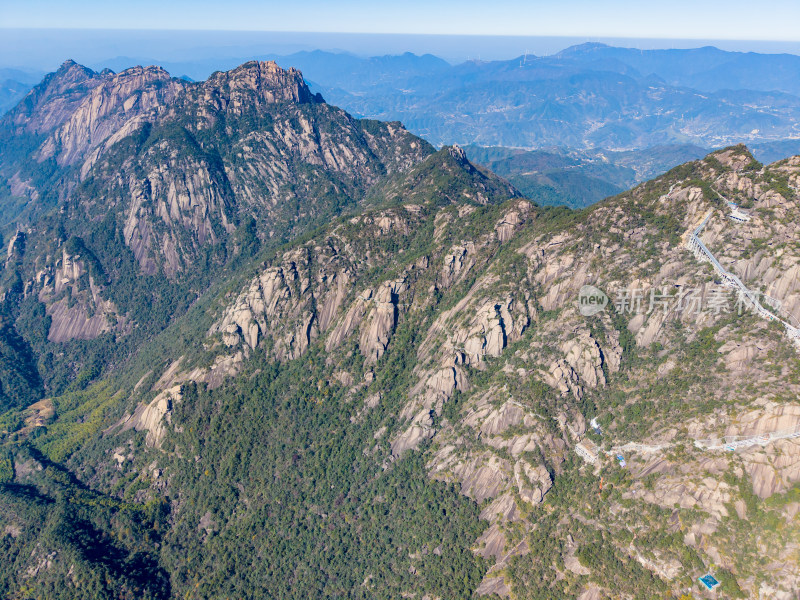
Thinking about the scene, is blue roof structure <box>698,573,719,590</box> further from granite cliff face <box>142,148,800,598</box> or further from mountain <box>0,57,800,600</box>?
granite cliff face <box>142,148,800,598</box>

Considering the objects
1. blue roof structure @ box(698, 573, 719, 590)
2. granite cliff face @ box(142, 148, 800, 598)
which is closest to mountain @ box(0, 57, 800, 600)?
granite cliff face @ box(142, 148, 800, 598)

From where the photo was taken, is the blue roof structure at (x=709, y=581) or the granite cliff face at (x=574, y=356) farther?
the granite cliff face at (x=574, y=356)

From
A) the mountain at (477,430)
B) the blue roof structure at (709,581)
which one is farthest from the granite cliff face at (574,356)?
the blue roof structure at (709,581)

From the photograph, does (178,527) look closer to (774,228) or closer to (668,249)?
(668,249)

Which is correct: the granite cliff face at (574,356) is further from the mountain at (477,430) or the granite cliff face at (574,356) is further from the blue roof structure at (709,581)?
the blue roof structure at (709,581)

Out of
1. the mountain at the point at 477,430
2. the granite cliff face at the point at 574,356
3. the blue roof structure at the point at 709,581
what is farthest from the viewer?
the mountain at the point at 477,430

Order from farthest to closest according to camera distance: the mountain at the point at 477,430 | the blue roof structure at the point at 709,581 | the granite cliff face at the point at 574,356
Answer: the mountain at the point at 477,430
the granite cliff face at the point at 574,356
the blue roof structure at the point at 709,581
